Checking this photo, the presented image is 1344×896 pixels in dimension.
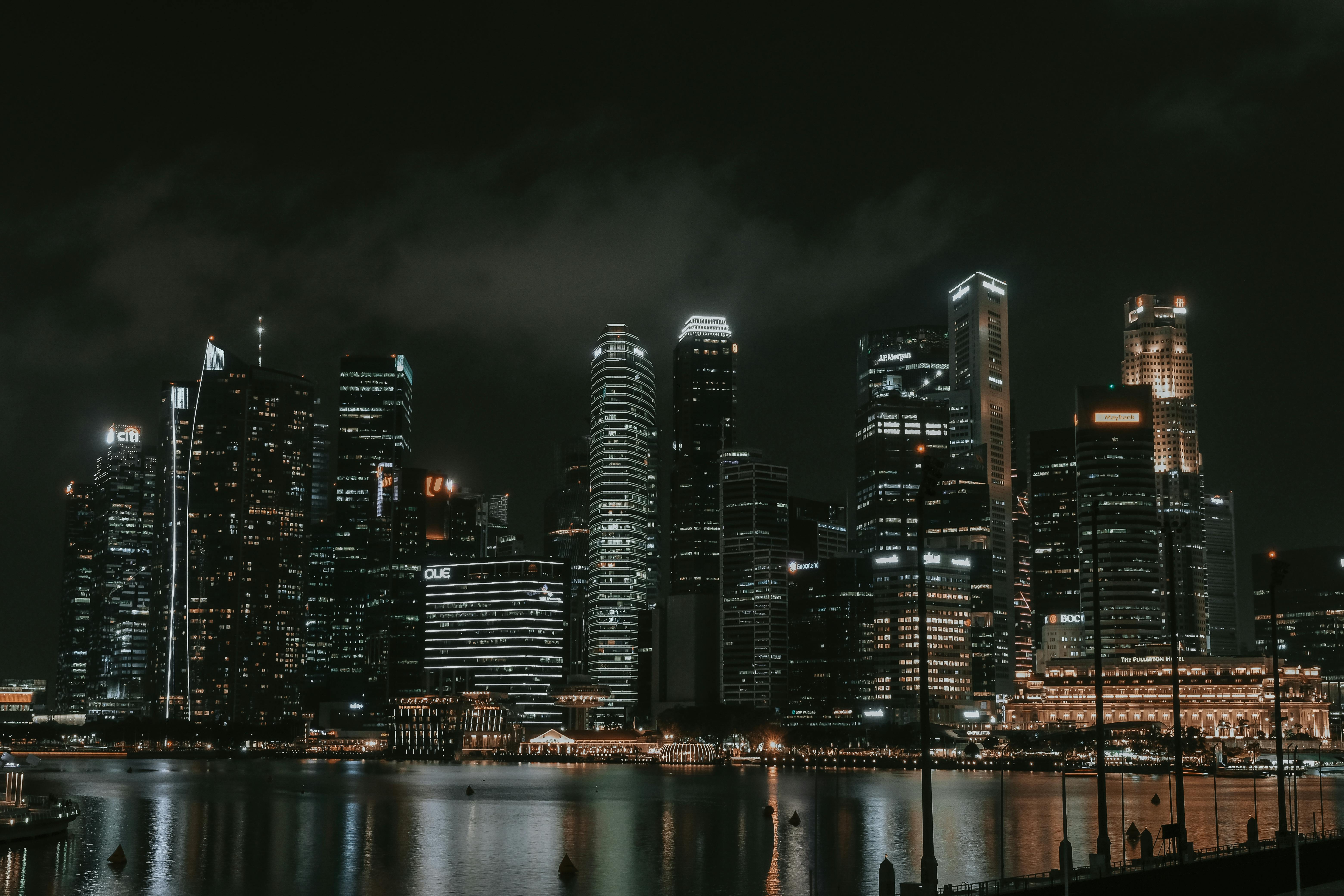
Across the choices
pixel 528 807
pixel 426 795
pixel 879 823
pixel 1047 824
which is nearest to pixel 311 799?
pixel 426 795

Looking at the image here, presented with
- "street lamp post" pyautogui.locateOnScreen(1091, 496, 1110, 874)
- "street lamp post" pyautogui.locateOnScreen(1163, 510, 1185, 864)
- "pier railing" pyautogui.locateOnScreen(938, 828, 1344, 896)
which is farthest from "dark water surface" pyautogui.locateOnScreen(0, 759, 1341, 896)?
"street lamp post" pyautogui.locateOnScreen(1163, 510, 1185, 864)

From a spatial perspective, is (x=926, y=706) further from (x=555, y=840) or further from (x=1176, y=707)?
(x=555, y=840)

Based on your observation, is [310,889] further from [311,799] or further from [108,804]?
[311,799]

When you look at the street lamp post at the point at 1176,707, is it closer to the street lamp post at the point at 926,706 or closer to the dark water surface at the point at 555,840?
the dark water surface at the point at 555,840

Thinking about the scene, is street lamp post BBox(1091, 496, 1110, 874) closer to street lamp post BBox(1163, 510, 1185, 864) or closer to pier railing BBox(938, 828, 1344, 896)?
pier railing BBox(938, 828, 1344, 896)

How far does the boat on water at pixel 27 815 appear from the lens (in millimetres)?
96375

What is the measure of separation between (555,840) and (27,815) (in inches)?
1548

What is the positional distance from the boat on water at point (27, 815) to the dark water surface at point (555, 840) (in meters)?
1.78

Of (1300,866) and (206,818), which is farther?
(206,818)

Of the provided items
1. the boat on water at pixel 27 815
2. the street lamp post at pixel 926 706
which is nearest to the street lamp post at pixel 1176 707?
the street lamp post at pixel 926 706

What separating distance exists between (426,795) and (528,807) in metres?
29.2

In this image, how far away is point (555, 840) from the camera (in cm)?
11069

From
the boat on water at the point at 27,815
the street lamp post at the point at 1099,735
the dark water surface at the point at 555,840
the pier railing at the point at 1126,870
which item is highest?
the street lamp post at the point at 1099,735

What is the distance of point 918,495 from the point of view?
149 ft
